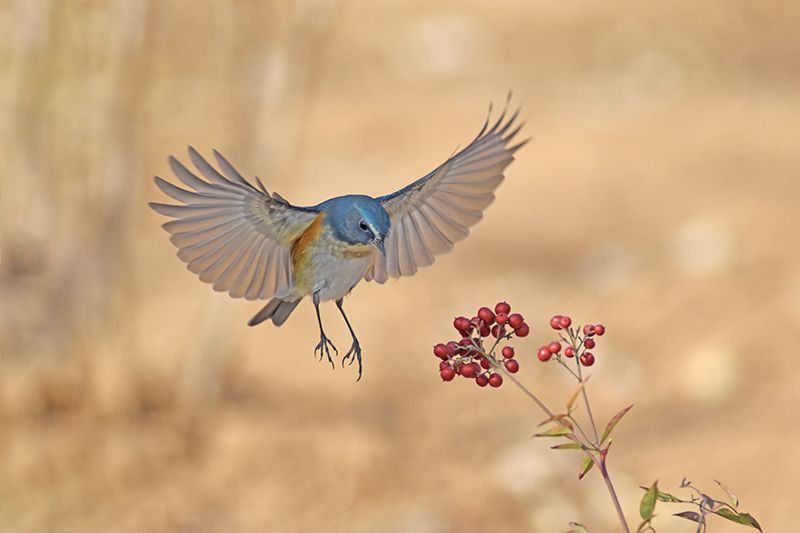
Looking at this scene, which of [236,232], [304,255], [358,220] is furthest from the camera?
[304,255]

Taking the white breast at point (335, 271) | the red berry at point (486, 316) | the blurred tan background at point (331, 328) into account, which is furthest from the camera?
the blurred tan background at point (331, 328)

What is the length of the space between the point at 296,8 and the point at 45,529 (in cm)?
459

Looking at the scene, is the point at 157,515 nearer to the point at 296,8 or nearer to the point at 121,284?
the point at 121,284

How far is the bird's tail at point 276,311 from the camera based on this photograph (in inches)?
121

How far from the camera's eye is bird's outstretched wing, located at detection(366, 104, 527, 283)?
293 centimetres

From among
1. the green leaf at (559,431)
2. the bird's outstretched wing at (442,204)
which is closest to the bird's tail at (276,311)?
the bird's outstretched wing at (442,204)

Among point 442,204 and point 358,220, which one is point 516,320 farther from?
point 442,204

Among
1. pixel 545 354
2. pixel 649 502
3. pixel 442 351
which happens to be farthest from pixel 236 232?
pixel 649 502

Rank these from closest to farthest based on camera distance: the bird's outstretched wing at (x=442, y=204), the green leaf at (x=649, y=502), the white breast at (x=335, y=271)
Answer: the green leaf at (x=649, y=502) < the white breast at (x=335, y=271) < the bird's outstretched wing at (x=442, y=204)

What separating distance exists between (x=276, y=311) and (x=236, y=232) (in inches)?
18.6

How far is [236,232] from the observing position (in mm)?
2787

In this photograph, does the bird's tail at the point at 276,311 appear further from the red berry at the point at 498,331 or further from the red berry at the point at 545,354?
the red berry at the point at 545,354

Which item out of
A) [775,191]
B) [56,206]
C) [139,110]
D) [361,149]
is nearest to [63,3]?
[139,110]

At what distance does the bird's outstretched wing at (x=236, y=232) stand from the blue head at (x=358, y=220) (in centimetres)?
9
